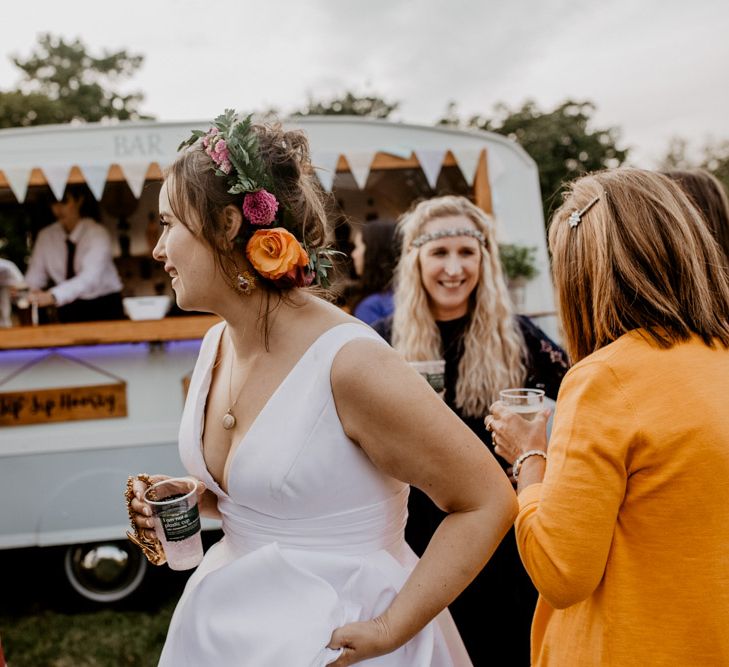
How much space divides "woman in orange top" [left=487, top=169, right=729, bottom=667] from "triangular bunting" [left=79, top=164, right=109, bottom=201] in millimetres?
3780

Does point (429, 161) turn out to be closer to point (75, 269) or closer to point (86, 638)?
point (75, 269)

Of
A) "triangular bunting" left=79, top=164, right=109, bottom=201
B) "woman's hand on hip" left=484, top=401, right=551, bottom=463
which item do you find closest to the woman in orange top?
"woman's hand on hip" left=484, top=401, right=551, bottom=463

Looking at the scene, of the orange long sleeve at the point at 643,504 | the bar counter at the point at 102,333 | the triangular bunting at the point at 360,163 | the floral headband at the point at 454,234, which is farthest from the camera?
the triangular bunting at the point at 360,163

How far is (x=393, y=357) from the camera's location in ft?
4.09

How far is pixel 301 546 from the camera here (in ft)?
4.29

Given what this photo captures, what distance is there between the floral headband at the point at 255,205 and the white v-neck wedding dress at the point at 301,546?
0.21m

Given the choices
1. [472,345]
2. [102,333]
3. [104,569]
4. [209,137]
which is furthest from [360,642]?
[104,569]

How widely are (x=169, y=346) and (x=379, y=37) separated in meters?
24.6

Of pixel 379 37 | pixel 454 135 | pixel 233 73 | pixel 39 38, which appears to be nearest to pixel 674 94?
pixel 379 37

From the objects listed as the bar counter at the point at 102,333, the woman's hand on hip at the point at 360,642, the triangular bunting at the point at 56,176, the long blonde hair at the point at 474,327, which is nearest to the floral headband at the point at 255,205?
the woman's hand on hip at the point at 360,642

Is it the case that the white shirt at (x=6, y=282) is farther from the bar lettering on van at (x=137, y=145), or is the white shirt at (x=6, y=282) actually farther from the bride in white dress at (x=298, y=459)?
the bride in white dress at (x=298, y=459)

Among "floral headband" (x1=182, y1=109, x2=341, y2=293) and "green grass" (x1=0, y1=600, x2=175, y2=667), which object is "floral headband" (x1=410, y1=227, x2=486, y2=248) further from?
"green grass" (x1=0, y1=600, x2=175, y2=667)

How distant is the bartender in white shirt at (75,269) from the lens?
15.1 feet

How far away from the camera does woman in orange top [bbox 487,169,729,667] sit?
1.11 meters
